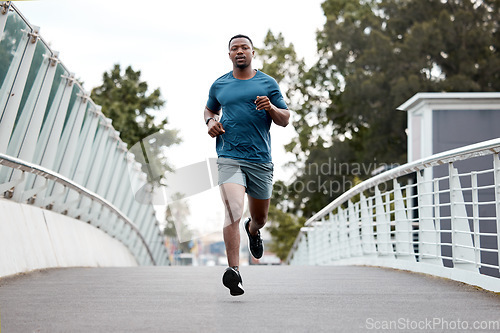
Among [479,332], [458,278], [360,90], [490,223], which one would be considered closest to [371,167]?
[360,90]

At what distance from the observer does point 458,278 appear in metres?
7.59

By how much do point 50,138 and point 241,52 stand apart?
5.95m

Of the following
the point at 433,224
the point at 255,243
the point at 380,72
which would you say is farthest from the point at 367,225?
the point at 380,72

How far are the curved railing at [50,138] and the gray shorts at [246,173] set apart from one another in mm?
2191

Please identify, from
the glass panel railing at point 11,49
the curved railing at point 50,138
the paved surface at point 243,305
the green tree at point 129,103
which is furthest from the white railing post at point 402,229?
the green tree at point 129,103

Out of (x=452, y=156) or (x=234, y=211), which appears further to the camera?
(x=452, y=156)

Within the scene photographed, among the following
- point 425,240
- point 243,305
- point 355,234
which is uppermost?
point 355,234

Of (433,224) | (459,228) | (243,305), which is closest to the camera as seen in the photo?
(243,305)

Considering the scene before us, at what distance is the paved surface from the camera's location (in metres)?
4.80

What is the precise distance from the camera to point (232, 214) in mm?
6461

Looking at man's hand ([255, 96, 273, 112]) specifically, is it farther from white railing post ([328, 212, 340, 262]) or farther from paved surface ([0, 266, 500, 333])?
white railing post ([328, 212, 340, 262])

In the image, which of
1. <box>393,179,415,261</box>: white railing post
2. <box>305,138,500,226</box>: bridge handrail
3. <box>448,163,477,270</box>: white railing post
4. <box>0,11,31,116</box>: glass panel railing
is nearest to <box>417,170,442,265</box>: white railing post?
<box>305,138,500,226</box>: bridge handrail

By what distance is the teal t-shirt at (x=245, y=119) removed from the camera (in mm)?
6535

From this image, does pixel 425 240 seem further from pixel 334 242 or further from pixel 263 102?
pixel 334 242
